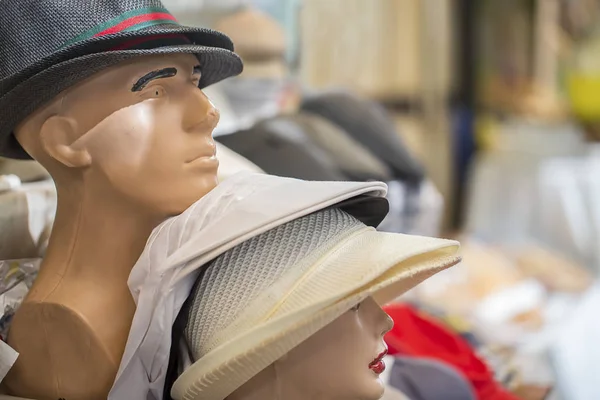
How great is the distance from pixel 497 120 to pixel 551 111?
0.38m

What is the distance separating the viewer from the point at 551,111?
324 centimetres

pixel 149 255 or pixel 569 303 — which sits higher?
pixel 149 255

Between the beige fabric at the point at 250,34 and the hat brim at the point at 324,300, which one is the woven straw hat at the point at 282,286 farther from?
the beige fabric at the point at 250,34

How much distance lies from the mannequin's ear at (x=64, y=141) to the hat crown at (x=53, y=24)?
0.06m

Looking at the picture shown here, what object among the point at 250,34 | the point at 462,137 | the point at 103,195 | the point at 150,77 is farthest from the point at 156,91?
the point at 462,137

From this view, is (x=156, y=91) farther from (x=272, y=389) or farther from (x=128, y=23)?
(x=272, y=389)

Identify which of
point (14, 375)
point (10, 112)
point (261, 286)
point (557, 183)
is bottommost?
point (557, 183)

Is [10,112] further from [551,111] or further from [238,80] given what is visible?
[551,111]

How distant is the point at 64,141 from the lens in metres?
0.75

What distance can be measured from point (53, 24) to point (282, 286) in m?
0.34

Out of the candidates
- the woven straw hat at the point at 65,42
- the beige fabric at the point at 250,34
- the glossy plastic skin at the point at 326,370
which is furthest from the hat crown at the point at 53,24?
the beige fabric at the point at 250,34

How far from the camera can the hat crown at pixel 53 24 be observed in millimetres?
722

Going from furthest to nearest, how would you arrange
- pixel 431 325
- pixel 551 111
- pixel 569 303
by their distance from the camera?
pixel 551 111
pixel 569 303
pixel 431 325

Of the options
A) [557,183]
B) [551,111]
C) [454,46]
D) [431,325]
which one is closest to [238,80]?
[431,325]
